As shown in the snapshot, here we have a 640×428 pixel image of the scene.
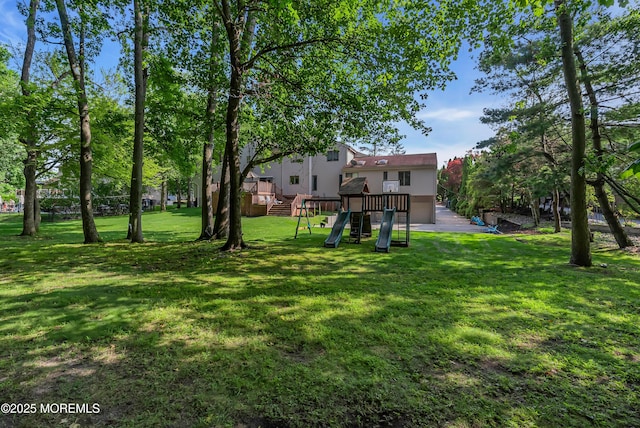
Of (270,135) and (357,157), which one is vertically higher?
(357,157)

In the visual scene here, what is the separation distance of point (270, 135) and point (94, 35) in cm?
737

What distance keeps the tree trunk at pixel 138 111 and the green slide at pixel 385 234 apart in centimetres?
896

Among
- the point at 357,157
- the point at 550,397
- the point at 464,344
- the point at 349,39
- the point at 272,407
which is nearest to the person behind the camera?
the point at 272,407

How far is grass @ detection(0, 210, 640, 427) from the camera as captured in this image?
2.22m

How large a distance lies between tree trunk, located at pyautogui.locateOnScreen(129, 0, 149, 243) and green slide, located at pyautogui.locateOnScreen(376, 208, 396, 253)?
896 cm

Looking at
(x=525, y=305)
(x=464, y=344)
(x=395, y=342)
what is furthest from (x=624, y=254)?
(x=395, y=342)

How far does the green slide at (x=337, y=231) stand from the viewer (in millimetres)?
10741

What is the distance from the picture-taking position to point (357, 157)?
32156 mm

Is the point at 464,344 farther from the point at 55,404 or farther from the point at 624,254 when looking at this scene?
the point at 624,254

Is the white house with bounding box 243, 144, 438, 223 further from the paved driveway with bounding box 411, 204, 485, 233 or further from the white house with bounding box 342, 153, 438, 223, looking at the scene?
the paved driveway with bounding box 411, 204, 485, 233

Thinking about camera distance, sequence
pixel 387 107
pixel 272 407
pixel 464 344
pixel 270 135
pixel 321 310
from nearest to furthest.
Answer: pixel 272 407, pixel 464 344, pixel 321 310, pixel 387 107, pixel 270 135

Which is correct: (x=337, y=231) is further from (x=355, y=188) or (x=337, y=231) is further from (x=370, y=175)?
(x=370, y=175)

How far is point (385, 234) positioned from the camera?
10.7 m

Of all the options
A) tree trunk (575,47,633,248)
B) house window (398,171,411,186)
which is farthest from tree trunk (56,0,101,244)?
house window (398,171,411,186)
